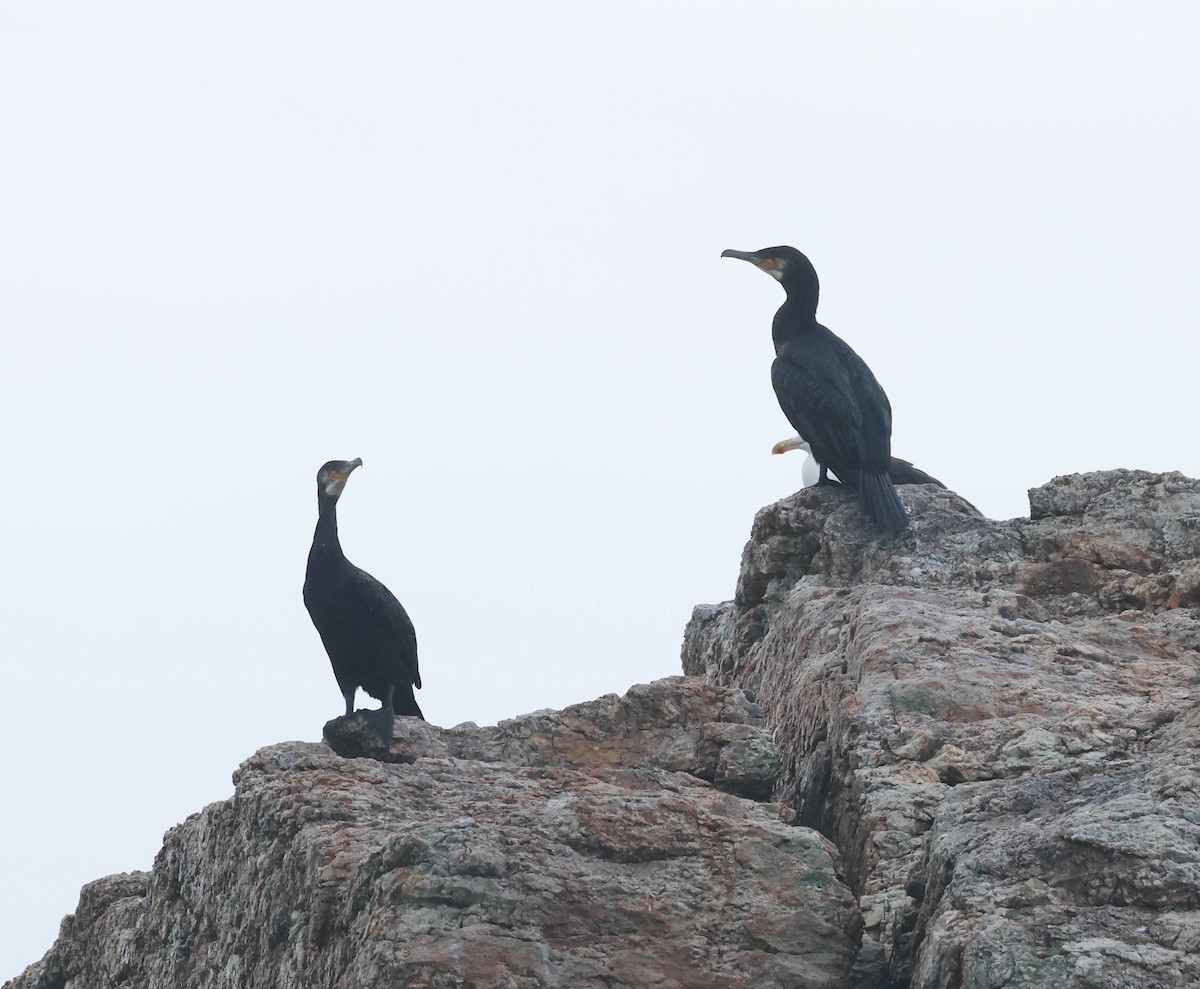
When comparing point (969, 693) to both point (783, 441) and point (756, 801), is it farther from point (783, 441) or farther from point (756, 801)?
point (783, 441)

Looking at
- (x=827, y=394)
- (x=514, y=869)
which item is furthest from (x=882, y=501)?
(x=514, y=869)

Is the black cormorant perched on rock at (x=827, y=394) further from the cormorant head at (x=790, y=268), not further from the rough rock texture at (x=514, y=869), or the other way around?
the rough rock texture at (x=514, y=869)

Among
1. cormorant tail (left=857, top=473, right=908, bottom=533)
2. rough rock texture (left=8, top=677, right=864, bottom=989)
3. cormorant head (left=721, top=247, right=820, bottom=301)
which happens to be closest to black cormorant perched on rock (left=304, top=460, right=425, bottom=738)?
rough rock texture (left=8, top=677, right=864, bottom=989)

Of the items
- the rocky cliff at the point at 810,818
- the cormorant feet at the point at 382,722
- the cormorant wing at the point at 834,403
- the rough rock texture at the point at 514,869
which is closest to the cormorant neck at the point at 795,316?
the cormorant wing at the point at 834,403

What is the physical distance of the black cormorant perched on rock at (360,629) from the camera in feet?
25.6

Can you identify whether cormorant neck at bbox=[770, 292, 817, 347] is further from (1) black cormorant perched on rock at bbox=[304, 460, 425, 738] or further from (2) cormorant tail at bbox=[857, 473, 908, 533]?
(1) black cormorant perched on rock at bbox=[304, 460, 425, 738]

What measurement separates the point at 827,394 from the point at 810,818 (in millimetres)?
3818

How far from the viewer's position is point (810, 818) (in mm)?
5492

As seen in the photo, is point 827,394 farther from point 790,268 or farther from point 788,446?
point 788,446

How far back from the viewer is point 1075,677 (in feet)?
18.8

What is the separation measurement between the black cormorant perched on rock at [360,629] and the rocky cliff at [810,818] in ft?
5.23

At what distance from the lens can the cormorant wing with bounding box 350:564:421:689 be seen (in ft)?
25.7

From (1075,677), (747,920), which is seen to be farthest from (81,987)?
(1075,677)

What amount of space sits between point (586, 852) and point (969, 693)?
1686 mm
